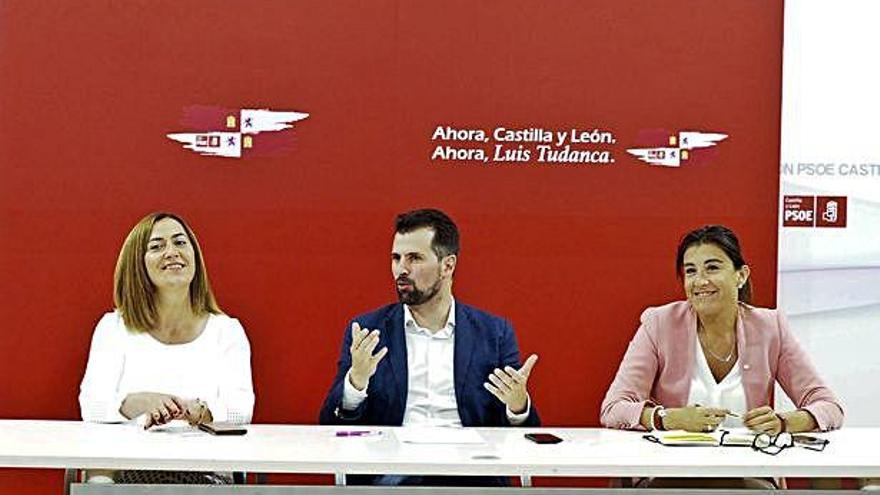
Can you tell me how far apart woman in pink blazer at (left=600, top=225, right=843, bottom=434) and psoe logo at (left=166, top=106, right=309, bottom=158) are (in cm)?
172

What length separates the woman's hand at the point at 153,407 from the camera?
356 cm

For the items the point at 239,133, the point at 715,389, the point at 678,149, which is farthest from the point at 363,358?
the point at 678,149

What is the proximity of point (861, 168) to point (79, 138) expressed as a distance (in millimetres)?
3224

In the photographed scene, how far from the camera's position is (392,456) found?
3096 millimetres

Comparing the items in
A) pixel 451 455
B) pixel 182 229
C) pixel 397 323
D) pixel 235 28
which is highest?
pixel 235 28

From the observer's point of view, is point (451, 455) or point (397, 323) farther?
point (397, 323)

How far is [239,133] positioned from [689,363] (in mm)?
2084

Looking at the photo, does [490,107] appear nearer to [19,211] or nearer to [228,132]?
[228,132]

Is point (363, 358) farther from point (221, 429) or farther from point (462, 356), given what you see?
point (221, 429)

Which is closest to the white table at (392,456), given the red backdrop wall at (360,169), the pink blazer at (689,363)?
the pink blazer at (689,363)

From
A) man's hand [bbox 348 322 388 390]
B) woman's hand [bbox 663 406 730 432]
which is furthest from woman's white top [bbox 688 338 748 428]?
man's hand [bbox 348 322 388 390]

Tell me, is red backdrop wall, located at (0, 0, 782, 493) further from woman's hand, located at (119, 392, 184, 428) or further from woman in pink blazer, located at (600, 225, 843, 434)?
woman's hand, located at (119, 392, 184, 428)

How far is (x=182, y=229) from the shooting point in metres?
4.12

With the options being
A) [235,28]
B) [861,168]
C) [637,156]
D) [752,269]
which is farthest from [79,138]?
[861,168]
